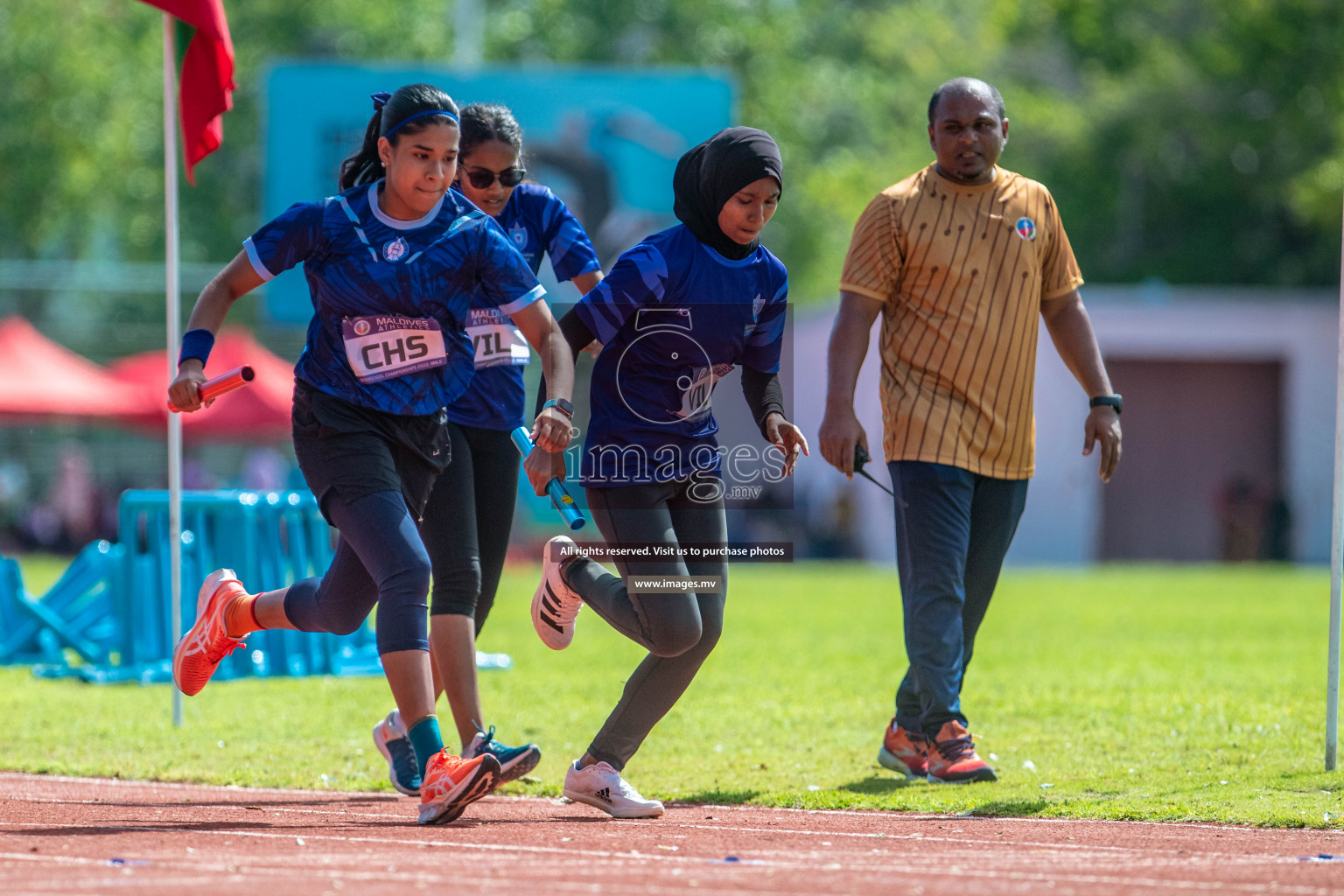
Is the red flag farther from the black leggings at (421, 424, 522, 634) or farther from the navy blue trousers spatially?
the navy blue trousers

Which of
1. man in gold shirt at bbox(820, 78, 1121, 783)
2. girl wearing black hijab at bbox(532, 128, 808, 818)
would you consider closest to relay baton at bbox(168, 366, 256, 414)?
girl wearing black hijab at bbox(532, 128, 808, 818)

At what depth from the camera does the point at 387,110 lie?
5348 mm

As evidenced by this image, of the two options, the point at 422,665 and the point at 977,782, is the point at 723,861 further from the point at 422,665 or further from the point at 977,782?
the point at 977,782

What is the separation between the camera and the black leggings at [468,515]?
577 cm

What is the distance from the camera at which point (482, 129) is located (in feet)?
19.8

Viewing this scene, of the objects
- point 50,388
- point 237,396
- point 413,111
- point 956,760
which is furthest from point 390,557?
point 50,388

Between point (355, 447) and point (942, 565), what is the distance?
214 centimetres

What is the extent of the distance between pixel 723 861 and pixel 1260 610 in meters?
13.2

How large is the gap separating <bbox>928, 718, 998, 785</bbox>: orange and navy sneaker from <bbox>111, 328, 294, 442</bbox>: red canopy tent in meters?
21.2

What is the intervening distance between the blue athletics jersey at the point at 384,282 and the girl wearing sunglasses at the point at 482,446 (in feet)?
1.16

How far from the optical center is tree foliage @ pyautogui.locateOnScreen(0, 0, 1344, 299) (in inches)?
1606

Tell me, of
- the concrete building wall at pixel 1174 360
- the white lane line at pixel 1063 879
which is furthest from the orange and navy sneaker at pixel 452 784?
the concrete building wall at pixel 1174 360

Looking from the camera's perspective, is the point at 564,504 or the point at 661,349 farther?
the point at 564,504

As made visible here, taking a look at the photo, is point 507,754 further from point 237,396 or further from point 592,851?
point 237,396
